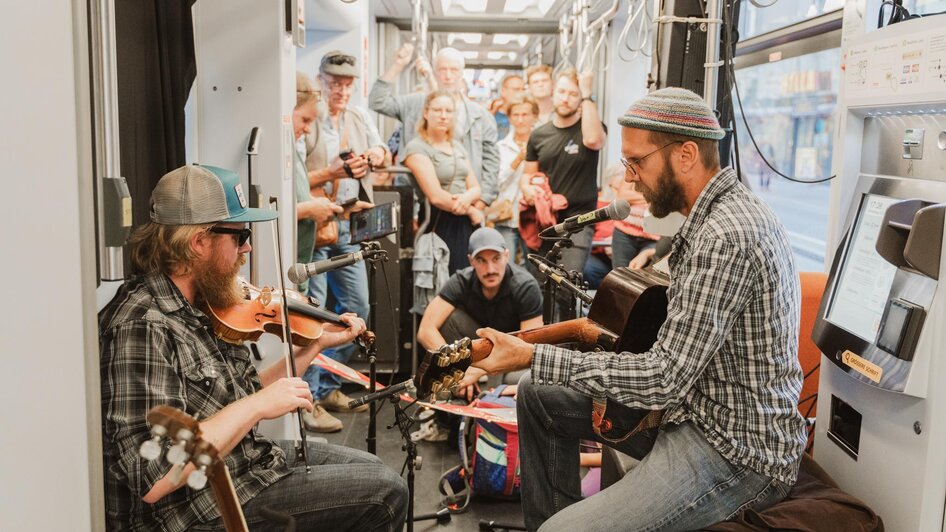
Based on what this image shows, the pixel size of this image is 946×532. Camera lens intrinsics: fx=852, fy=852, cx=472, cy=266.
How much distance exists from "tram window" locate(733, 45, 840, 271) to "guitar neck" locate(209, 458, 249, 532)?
9.61ft

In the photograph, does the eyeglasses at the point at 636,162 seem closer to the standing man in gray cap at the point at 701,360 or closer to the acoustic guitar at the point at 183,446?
the standing man in gray cap at the point at 701,360

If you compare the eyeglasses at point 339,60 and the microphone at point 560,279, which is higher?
the eyeglasses at point 339,60

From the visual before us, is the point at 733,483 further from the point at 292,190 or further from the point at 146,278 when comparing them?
the point at 292,190

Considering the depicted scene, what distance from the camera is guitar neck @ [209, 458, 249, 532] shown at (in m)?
1.53

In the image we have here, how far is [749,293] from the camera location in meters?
2.02

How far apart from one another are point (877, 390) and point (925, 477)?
0.26 metres

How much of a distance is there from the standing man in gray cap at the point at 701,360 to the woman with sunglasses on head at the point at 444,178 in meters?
2.96

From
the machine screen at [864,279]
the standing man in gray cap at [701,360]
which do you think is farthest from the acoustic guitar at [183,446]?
the machine screen at [864,279]

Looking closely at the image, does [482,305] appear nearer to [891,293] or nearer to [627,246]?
[627,246]

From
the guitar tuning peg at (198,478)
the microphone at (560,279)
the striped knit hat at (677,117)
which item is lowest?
the guitar tuning peg at (198,478)

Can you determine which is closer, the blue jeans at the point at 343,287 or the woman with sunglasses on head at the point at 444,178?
the blue jeans at the point at 343,287

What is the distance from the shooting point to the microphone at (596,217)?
8.46 ft

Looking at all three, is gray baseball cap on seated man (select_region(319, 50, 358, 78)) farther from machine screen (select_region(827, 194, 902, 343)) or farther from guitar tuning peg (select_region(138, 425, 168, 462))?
guitar tuning peg (select_region(138, 425, 168, 462))

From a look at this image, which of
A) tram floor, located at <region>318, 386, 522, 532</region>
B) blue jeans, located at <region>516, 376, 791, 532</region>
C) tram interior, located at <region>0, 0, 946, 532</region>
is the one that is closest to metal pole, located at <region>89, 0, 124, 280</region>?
tram interior, located at <region>0, 0, 946, 532</region>
